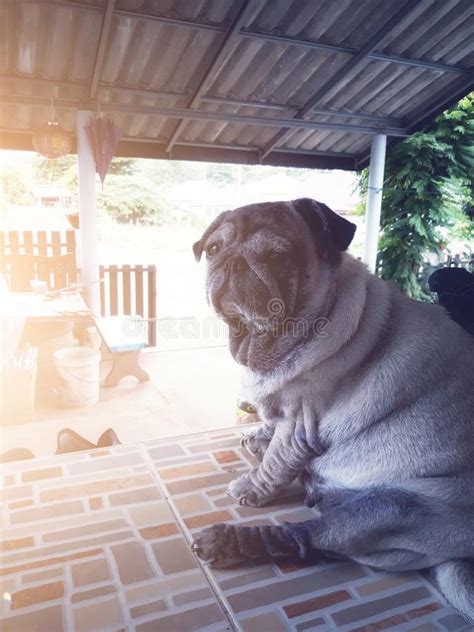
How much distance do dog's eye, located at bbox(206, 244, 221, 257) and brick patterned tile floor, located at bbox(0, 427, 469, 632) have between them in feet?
2.16

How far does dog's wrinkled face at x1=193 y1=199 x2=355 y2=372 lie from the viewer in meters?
0.97

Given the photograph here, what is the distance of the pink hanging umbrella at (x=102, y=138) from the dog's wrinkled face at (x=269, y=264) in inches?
117

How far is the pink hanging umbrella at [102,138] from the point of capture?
3582 millimetres

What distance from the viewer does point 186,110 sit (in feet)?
11.8

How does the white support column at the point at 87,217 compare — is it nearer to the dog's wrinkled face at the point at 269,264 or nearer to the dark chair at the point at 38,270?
the dark chair at the point at 38,270

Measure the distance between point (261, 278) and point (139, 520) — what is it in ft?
2.25

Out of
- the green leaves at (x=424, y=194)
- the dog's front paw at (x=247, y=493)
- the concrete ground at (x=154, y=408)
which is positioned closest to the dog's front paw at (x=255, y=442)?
the dog's front paw at (x=247, y=493)

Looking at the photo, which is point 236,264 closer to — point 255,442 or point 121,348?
point 255,442

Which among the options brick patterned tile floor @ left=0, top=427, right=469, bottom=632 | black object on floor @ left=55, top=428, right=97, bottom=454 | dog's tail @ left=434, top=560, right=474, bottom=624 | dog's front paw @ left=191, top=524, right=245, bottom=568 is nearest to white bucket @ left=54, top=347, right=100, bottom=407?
black object on floor @ left=55, top=428, right=97, bottom=454

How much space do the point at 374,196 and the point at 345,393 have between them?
401 cm

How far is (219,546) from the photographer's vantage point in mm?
1033

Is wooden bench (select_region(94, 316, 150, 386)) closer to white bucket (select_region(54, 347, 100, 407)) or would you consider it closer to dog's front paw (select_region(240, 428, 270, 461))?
white bucket (select_region(54, 347, 100, 407))

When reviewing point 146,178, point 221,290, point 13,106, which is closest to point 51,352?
point 13,106

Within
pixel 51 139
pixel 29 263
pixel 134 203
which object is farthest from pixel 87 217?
pixel 134 203
